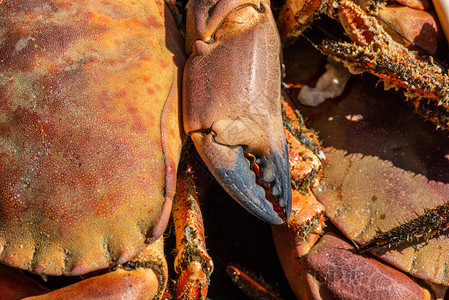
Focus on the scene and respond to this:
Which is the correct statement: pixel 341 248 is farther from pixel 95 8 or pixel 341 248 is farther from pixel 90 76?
pixel 95 8

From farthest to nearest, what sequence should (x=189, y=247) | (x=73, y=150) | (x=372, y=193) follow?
(x=372, y=193), (x=189, y=247), (x=73, y=150)

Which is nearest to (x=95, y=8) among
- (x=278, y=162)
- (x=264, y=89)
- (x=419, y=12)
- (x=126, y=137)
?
(x=126, y=137)

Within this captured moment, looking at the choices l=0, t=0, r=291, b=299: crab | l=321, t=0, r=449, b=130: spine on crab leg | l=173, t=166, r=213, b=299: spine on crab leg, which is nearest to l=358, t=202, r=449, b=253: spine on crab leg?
l=321, t=0, r=449, b=130: spine on crab leg

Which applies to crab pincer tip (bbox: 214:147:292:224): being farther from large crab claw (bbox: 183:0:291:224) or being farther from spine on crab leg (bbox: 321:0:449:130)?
spine on crab leg (bbox: 321:0:449:130)

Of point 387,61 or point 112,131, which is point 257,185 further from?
point 387,61

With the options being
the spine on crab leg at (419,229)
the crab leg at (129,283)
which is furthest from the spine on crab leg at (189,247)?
the spine on crab leg at (419,229)

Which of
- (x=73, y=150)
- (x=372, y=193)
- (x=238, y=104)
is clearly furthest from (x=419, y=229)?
(x=73, y=150)

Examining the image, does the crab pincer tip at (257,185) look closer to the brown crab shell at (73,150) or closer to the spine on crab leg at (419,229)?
the brown crab shell at (73,150)
